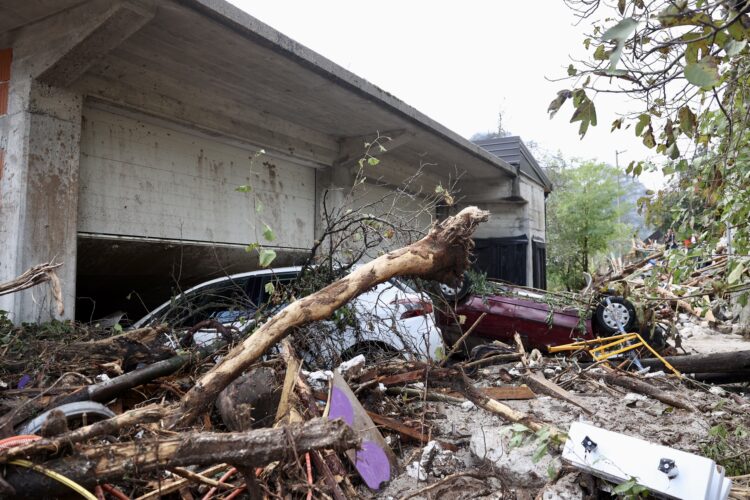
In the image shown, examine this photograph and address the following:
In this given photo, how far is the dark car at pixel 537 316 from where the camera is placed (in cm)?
749

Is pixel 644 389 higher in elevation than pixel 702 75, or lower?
lower

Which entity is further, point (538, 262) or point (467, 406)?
point (538, 262)

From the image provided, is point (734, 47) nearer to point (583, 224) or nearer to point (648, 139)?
point (648, 139)

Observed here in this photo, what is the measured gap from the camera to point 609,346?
659cm

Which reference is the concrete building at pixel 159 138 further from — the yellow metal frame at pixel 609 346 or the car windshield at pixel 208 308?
the yellow metal frame at pixel 609 346

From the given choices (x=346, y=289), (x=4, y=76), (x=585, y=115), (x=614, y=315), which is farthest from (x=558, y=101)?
(x=4, y=76)

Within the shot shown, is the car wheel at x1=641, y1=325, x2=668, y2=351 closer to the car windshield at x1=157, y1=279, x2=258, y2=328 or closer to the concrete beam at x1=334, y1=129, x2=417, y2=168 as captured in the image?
the concrete beam at x1=334, y1=129, x2=417, y2=168

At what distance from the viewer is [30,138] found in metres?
5.79

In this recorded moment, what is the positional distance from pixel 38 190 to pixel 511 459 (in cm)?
561

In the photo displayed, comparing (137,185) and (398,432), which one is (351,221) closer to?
(398,432)

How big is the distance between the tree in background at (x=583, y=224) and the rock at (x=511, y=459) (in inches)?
673

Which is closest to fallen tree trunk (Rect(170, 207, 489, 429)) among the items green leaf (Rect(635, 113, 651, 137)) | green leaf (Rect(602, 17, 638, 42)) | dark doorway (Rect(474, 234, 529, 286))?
green leaf (Rect(635, 113, 651, 137))

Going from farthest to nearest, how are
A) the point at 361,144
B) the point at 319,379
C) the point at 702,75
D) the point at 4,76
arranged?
the point at 361,144, the point at 4,76, the point at 319,379, the point at 702,75

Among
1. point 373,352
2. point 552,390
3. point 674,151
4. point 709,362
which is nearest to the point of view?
point 674,151
